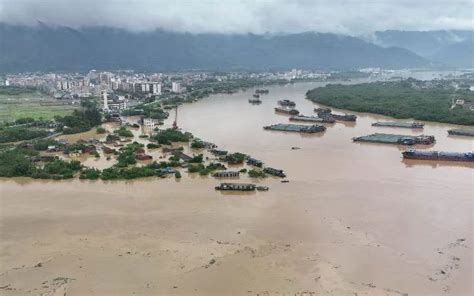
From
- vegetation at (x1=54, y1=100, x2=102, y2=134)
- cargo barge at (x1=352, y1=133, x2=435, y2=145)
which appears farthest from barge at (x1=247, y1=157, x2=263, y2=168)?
vegetation at (x1=54, y1=100, x2=102, y2=134)

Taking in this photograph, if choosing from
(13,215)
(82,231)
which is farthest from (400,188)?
(13,215)

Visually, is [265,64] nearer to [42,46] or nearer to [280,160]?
[42,46]

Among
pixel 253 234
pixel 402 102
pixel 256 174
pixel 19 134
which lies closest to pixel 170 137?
pixel 19 134

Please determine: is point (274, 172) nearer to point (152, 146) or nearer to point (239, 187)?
point (239, 187)

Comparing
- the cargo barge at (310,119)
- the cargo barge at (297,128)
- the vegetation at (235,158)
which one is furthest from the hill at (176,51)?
the vegetation at (235,158)

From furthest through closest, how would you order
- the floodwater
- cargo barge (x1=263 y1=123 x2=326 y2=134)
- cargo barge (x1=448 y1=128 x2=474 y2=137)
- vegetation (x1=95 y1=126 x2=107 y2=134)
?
vegetation (x1=95 y1=126 x2=107 y2=134) < cargo barge (x1=263 y1=123 x2=326 y2=134) < cargo barge (x1=448 y1=128 x2=474 y2=137) < the floodwater

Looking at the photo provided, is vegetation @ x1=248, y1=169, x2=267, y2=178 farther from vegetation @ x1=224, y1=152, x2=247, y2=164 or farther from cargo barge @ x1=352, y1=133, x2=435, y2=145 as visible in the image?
cargo barge @ x1=352, y1=133, x2=435, y2=145

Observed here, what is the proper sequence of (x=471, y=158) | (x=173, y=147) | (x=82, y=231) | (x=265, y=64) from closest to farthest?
1. (x=82, y=231)
2. (x=471, y=158)
3. (x=173, y=147)
4. (x=265, y=64)
